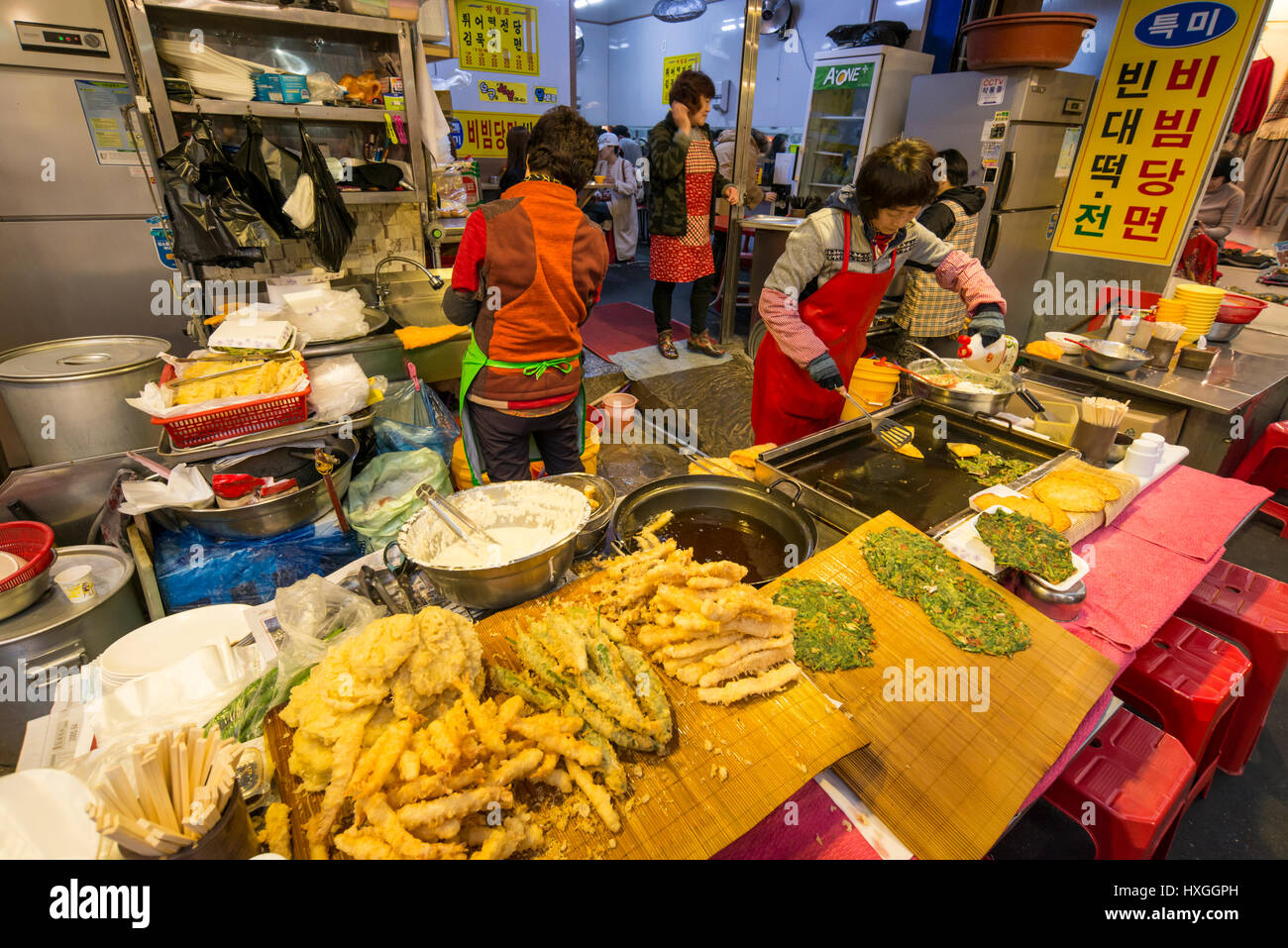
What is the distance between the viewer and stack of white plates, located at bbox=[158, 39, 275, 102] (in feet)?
11.1

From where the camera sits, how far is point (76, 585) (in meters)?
2.07

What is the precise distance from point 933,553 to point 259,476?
2603 millimetres

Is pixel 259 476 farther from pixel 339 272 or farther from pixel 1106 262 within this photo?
pixel 1106 262

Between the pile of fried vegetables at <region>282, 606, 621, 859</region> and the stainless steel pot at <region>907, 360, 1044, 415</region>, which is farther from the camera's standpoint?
the stainless steel pot at <region>907, 360, 1044, 415</region>

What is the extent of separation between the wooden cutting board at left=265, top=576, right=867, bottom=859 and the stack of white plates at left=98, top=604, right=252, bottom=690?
0.70m

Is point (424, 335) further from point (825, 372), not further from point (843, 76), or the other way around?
point (843, 76)

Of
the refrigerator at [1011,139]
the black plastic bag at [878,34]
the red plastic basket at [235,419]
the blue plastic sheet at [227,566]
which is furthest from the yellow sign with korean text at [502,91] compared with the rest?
the blue plastic sheet at [227,566]

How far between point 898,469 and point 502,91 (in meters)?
6.20

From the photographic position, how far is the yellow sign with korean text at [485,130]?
6.45m

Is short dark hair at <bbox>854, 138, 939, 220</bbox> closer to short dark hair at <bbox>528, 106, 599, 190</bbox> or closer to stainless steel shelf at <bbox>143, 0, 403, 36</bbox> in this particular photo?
short dark hair at <bbox>528, 106, 599, 190</bbox>

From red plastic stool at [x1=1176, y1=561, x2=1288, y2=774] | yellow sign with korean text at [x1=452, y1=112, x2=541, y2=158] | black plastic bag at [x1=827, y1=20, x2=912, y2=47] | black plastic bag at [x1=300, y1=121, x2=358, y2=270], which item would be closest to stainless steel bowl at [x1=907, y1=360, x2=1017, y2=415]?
red plastic stool at [x1=1176, y1=561, x2=1288, y2=774]

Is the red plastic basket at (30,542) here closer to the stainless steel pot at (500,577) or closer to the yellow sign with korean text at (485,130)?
the stainless steel pot at (500,577)

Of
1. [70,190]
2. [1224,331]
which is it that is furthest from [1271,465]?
[70,190]

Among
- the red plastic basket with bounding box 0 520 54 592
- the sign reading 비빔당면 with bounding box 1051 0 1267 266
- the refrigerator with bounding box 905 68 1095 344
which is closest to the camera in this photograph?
the red plastic basket with bounding box 0 520 54 592
